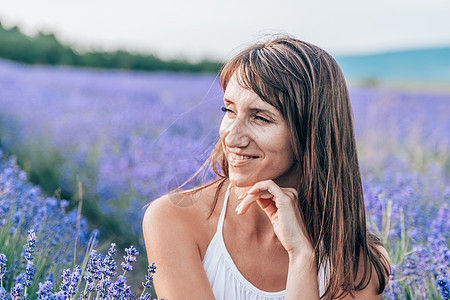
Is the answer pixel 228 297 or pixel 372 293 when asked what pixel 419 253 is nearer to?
pixel 372 293

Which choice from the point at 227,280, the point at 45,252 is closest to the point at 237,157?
the point at 227,280

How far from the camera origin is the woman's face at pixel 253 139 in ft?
5.10

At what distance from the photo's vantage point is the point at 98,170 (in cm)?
402

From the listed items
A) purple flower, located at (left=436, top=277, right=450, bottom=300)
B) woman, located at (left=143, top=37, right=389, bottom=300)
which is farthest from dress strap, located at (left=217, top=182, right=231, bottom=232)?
purple flower, located at (left=436, top=277, right=450, bottom=300)

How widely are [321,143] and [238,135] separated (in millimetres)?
300

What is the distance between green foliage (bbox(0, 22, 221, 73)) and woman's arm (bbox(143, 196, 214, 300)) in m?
19.5

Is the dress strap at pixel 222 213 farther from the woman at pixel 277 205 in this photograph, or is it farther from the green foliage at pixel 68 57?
the green foliage at pixel 68 57

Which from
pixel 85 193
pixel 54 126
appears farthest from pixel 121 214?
pixel 54 126

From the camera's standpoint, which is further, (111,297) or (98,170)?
(98,170)

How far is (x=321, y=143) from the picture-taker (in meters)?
1.66

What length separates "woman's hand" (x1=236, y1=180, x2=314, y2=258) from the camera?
155 cm

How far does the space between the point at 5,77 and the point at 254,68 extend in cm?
740

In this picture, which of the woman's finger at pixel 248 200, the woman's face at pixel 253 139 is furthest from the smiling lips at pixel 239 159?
the woman's finger at pixel 248 200

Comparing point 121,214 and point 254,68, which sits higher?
point 254,68
